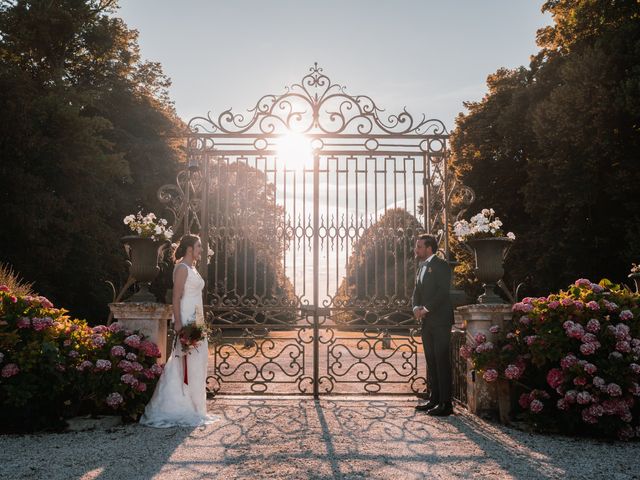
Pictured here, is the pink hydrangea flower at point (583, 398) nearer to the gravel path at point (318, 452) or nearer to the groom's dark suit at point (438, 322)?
the gravel path at point (318, 452)

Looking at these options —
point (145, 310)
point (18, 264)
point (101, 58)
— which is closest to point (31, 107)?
point (18, 264)

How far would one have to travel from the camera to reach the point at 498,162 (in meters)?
19.8

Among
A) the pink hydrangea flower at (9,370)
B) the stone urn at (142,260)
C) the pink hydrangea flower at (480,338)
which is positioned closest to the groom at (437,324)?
the pink hydrangea flower at (480,338)

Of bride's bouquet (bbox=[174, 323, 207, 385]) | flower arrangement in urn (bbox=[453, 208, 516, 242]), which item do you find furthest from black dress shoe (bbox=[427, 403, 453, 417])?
bride's bouquet (bbox=[174, 323, 207, 385])

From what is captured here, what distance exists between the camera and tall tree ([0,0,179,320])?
16844 millimetres

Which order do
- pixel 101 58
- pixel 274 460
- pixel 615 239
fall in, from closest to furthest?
pixel 274 460
pixel 615 239
pixel 101 58

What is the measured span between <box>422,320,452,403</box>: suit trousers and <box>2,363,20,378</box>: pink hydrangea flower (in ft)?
14.2

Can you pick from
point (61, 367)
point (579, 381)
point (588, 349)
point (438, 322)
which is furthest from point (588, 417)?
point (61, 367)

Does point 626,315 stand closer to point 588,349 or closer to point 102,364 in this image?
point 588,349

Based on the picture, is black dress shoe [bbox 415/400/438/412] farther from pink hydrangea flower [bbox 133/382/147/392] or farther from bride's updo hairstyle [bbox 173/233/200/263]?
bride's updo hairstyle [bbox 173/233/200/263]

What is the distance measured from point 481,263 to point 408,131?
2520mm

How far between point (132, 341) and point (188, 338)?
69 cm

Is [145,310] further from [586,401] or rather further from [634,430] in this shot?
[634,430]

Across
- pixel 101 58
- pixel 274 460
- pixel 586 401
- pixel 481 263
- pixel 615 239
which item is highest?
pixel 101 58
